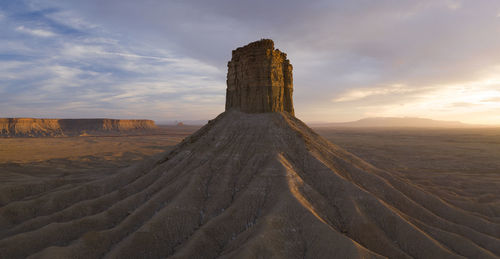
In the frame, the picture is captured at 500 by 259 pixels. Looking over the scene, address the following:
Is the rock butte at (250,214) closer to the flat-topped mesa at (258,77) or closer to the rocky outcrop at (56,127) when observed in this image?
the flat-topped mesa at (258,77)

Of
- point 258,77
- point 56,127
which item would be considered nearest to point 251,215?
point 258,77

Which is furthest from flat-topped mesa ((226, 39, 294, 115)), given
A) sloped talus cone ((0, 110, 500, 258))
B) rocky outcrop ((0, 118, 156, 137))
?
rocky outcrop ((0, 118, 156, 137))

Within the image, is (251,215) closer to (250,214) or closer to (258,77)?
(250,214)

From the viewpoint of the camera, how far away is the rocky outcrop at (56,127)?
132m

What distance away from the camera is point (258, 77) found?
27.9m

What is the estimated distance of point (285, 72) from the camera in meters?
31.9

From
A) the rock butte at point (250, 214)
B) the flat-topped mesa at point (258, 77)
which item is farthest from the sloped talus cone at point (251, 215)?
the flat-topped mesa at point (258, 77)

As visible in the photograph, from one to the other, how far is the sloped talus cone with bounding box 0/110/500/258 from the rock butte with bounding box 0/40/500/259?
0.26ft

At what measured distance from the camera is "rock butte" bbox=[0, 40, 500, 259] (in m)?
14.5

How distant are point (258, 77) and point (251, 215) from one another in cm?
1742

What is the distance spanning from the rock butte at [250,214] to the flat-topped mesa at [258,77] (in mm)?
1373

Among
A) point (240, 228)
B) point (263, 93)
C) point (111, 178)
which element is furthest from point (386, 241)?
point (111, 178)

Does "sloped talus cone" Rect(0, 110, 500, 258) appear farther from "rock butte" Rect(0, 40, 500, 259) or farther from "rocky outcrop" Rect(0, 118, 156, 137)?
"rocky outcrop" Rect(0, 118, 156, 137)

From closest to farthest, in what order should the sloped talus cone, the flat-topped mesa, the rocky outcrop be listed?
the sloped talus cone < the flat-topped mesa < the rocky outcrop
